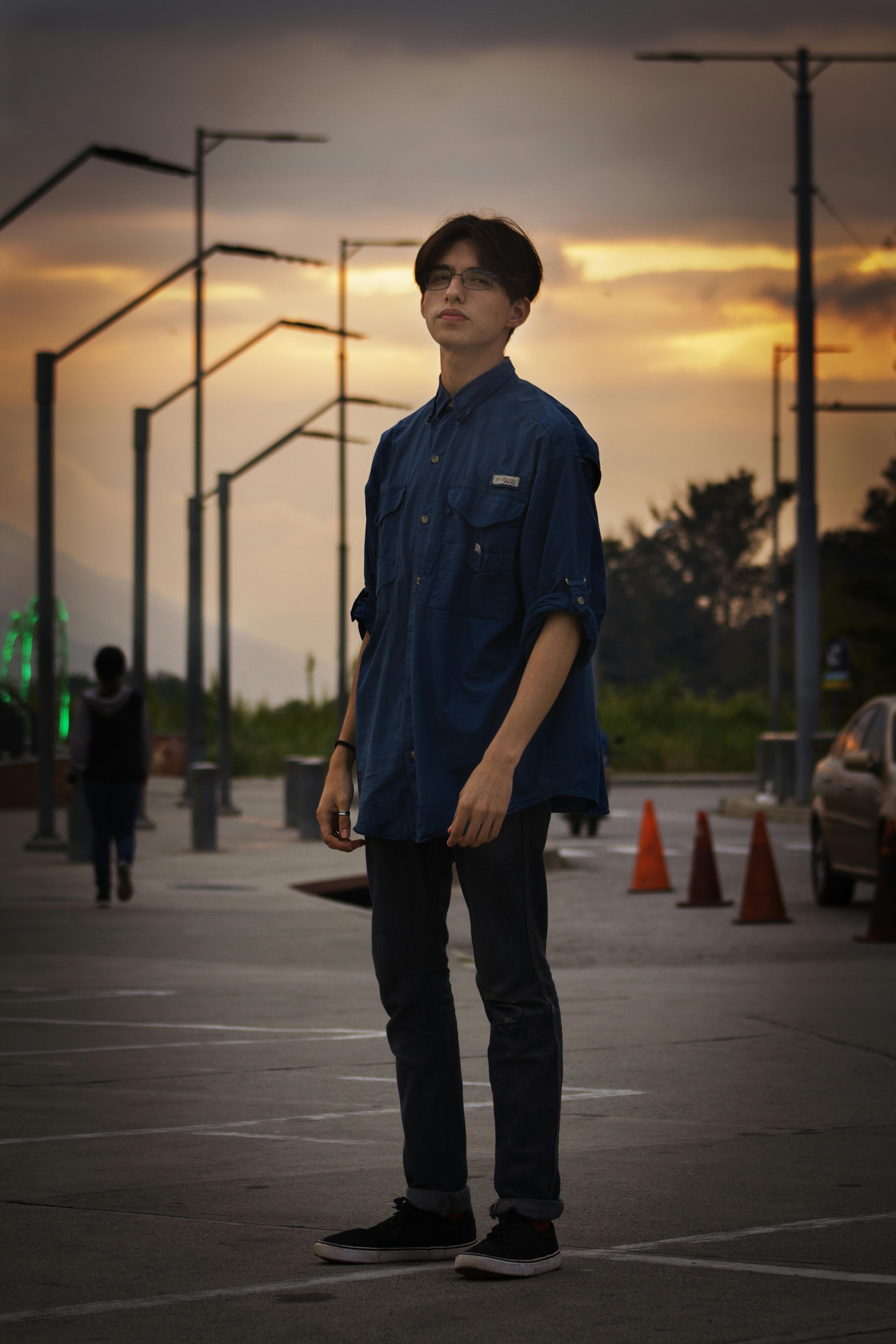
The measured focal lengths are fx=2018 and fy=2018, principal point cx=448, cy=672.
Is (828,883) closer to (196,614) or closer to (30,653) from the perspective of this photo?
(196,614)

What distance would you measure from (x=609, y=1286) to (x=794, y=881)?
45.3 feet

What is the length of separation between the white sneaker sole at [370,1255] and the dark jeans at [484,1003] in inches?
3.4

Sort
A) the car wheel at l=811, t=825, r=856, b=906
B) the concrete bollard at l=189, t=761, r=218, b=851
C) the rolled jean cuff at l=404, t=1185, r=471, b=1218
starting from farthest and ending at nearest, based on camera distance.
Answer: the concrete bollard at l=189, t=761, r=218, b=851 → the car wheel at l=811, t=825, r=856, b=906 → the rolled jean cuff at l=404, t=1185, r=471, b=1218

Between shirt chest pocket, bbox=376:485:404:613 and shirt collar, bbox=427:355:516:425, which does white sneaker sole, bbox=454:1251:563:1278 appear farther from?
shirt collar, bbox=427:355:516:425

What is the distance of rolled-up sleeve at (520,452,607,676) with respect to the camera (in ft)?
12.9

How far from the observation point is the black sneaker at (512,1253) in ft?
12.5

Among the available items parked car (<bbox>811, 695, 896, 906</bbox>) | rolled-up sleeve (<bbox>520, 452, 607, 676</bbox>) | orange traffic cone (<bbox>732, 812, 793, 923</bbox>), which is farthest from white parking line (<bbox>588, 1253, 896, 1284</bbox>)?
orange traffic cone (<bbox>732, 812, 793, 923</bbox>)

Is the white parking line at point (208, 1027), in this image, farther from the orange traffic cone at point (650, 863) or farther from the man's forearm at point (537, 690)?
the orange traffic cone at point (650, 863)

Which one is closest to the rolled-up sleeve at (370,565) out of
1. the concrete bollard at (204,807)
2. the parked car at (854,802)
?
the parked car at (854,802)

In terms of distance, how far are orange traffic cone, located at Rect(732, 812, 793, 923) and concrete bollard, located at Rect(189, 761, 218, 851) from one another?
26.1 feet

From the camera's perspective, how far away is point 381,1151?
5328 millimetres

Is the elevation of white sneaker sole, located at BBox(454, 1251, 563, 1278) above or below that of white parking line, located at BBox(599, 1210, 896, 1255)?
above

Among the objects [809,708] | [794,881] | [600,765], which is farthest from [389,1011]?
[809,708]

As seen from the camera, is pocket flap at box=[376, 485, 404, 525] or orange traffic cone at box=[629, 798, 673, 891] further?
orange traffic cone at box=[629, 798, 673, 891]
